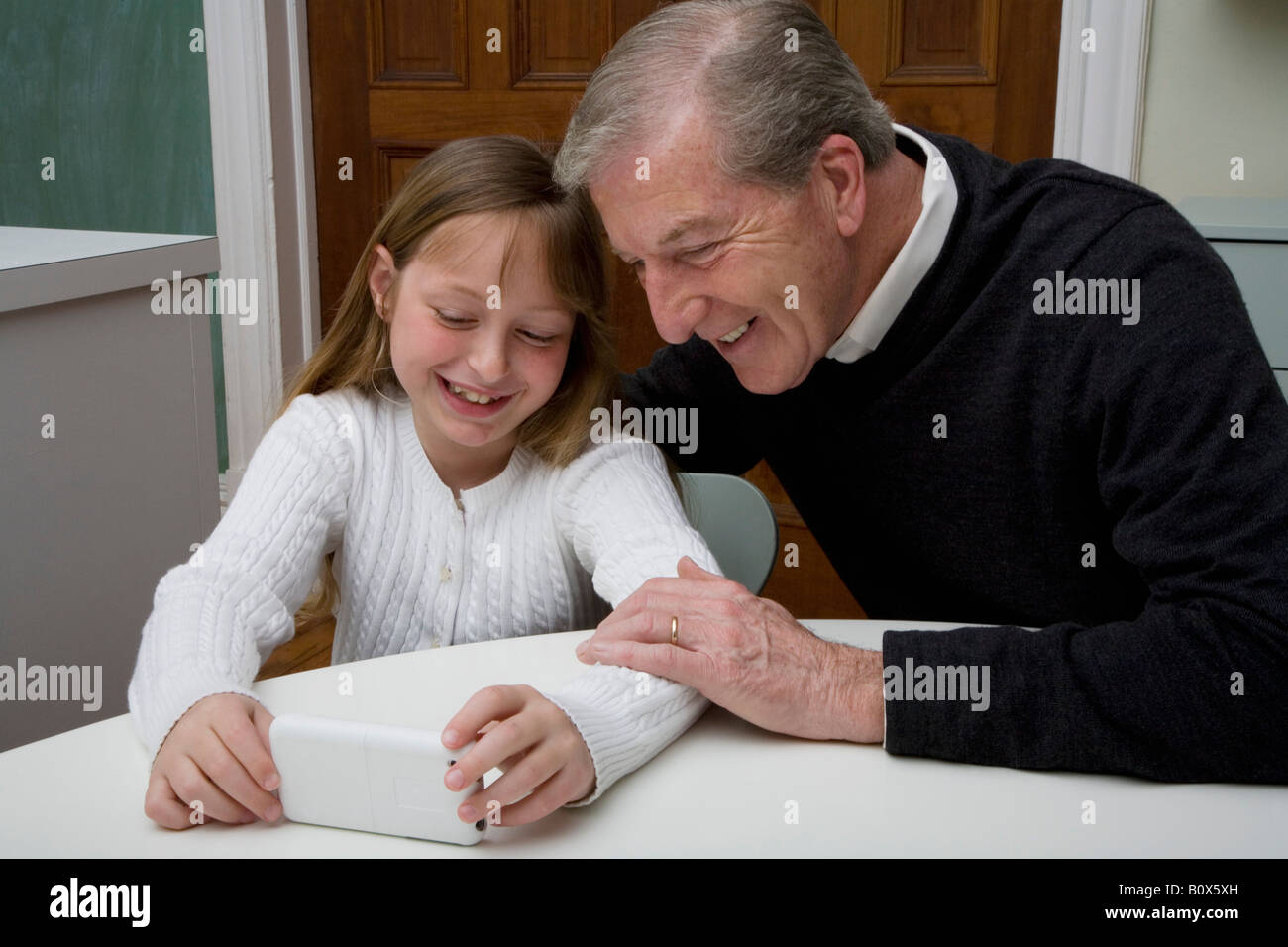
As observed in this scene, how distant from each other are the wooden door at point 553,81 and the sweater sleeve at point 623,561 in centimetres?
143

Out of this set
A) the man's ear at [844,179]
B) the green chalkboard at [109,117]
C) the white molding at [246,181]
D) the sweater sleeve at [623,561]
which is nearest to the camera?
the sweater sleeve at [623,561]

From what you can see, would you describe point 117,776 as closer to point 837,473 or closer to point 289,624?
point 289,624

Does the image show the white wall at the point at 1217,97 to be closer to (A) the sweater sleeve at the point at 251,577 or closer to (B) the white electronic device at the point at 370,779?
(A) the sweater sleeve at the point at 251,577

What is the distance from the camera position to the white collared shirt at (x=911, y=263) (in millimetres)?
1237

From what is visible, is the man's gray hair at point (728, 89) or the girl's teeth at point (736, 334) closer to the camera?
the man's gray hair at point (728, 89)

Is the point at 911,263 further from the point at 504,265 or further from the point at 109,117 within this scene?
the point at 109,117

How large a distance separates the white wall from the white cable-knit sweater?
58.1 inches

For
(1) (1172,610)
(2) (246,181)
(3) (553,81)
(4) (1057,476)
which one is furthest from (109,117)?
(1) (1172,610)

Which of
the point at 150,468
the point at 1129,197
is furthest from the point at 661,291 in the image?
the point at 150,468

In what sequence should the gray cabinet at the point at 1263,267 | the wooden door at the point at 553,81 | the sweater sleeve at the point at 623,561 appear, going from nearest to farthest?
1. the sweater sleeve at the point at 623,561
2. the gray cabinet at the point at 1263,267
3. the wooden door at the point at 553,81

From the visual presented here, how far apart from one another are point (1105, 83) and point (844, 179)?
4.53ft

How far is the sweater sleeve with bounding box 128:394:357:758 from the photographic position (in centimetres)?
95

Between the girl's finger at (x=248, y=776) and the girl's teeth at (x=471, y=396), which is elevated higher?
the girl's teeth at (x=471, y=396)

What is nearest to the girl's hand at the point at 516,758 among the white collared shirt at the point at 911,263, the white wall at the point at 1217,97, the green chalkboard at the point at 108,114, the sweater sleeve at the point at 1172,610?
the sweater sleeve at the point at 1172,610
